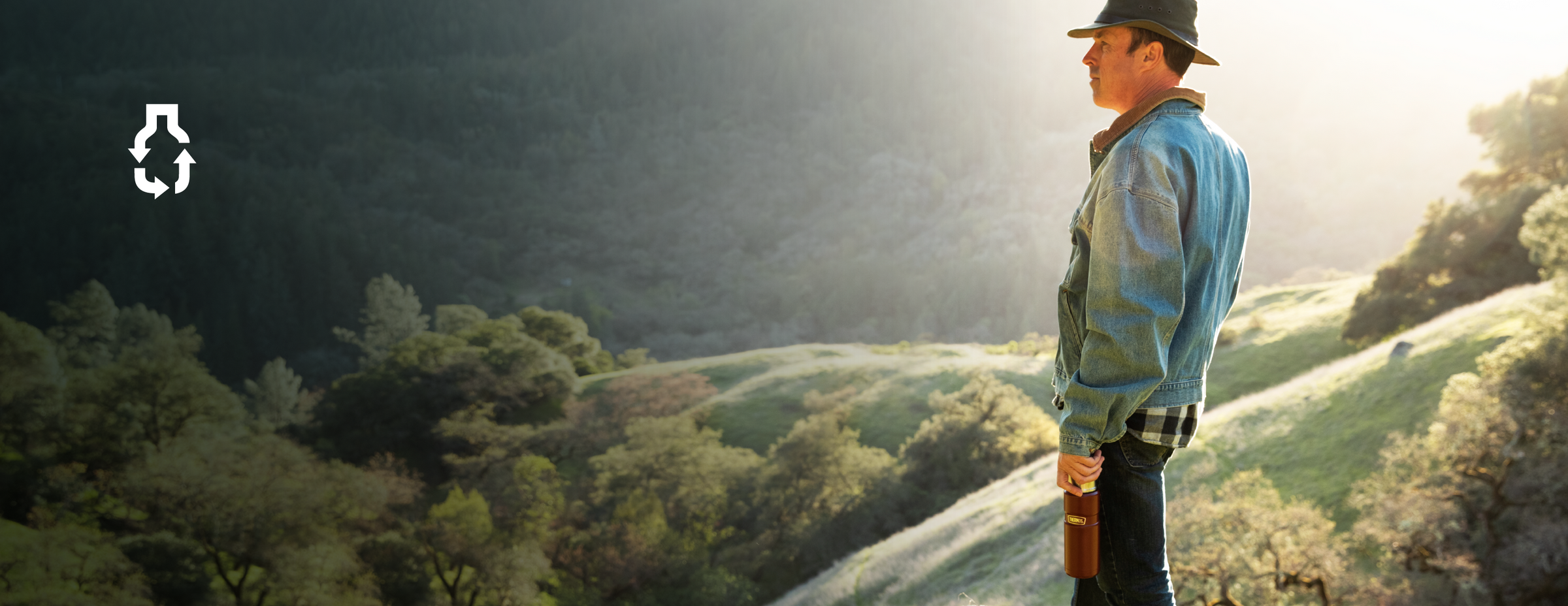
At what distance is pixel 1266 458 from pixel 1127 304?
1825 cm

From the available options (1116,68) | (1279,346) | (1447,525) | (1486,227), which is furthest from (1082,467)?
(1279,346)

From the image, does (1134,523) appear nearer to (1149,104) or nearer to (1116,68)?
(1149,104)

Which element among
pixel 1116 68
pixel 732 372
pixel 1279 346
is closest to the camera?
pixel 1116 68

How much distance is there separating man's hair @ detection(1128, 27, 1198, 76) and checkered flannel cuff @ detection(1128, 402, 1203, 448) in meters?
1.28

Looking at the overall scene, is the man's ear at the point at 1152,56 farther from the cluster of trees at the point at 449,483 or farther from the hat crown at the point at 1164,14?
the cluster of trees at the point at 449,483

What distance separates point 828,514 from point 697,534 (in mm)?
8693

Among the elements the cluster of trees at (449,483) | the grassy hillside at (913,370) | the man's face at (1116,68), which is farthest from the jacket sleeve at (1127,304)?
the grassy hillside at (913,370)

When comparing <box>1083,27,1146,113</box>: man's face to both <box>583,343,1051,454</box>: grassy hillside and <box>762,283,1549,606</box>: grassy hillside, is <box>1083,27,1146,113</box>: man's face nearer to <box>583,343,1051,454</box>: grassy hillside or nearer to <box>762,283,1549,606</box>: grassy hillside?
<box>762,283,1549,606</box>: grassy hillside

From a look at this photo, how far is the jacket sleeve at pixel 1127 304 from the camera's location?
250cm

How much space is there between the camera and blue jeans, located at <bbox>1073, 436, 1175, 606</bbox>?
9.21 ft

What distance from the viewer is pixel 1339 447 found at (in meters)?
16.4

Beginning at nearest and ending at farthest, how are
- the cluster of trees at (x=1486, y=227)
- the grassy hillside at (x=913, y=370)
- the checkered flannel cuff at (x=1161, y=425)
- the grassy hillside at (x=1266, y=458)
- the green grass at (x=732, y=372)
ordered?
1. the checkered flannel cuff at (x=1161, y=425)
2. the grassy hillside at (x=1266, y=458)
3. the cluster of trees at (x=1486, y=227)
4. the grassy hillside at (x=913, y=370)
5. the green grass at (x=732, y=372)

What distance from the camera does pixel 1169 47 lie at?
2.88 metres

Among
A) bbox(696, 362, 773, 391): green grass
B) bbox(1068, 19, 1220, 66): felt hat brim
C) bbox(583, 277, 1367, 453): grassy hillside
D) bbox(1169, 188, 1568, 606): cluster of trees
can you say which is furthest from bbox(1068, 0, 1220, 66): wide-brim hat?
bbox(696, 362, 773, 391): green grass
